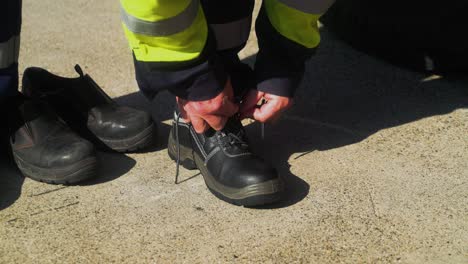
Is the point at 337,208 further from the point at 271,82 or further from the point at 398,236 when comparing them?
the point at 271,82

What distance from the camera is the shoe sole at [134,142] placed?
2166 mm

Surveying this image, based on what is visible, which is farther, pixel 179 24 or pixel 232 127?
pixel 232 127

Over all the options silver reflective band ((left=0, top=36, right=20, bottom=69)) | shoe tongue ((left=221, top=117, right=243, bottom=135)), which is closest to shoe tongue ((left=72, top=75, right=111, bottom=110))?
silver reflective band ((left=0, top=36, right=20, bottom=69))

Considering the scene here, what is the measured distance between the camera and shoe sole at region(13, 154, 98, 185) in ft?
6.58

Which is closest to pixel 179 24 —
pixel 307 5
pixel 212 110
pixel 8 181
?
pixel 212 110

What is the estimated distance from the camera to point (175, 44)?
1.77m

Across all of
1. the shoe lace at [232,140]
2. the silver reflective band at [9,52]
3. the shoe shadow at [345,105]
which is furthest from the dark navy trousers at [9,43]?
the shoe shadow at [345,105]

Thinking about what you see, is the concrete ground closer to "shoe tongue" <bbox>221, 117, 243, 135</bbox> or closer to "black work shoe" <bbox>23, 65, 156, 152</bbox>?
"black work shoe" <bbox>23, 65, 156, 152</bbox>

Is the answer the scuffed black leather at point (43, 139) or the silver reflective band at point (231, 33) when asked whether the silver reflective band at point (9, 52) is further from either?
the silver reflective band at point (231, 33)

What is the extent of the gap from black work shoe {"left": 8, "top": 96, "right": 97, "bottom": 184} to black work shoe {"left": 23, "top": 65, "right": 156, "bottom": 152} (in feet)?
0.32

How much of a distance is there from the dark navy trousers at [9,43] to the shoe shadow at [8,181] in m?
0.20

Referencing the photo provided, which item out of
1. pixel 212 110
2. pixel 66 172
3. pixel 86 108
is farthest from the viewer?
pixel 86 108

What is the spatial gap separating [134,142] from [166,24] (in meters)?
0.55

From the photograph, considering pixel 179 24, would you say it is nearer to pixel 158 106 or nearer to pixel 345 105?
pixel 158 106
